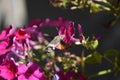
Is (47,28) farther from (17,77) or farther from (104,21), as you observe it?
(17,77)

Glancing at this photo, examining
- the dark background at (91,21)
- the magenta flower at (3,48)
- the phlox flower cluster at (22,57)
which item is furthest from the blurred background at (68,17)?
the magenta flower at (3,48)

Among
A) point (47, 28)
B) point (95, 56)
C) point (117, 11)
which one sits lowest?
point (47, 28)

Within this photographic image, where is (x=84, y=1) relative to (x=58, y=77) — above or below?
above

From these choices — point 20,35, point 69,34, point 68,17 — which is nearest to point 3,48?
point 20,35

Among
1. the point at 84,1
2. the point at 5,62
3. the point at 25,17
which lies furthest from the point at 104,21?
the point at 5,62

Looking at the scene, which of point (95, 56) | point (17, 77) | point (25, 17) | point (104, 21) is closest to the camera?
point (17, 77)

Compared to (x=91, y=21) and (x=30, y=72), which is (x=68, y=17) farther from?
(x=30, y=72)

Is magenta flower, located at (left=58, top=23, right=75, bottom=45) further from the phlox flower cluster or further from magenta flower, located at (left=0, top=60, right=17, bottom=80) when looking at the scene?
magenta flower, located at (left=0, top=60, right=17, bottom=80)
